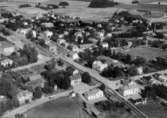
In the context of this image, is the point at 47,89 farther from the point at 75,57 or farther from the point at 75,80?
the point at 75,57

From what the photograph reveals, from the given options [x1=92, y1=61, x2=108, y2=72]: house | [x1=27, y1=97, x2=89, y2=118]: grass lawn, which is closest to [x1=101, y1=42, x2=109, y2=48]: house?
[x1=92, y1=61, x2=108, y2=72]: house

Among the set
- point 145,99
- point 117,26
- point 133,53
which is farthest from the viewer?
point 117,26

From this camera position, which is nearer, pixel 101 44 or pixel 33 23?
pixel 101 44

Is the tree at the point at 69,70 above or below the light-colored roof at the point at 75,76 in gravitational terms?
above

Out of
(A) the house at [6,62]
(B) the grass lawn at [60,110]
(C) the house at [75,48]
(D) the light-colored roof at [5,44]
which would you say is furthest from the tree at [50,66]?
(D) the light-colored roof at [5,44]

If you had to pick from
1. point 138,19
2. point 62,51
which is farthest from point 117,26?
point 62,51

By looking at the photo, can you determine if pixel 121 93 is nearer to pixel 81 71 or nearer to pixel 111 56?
pixel 81 71

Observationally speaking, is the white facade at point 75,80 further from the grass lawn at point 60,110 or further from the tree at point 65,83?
the grass lawn at point 60,110
